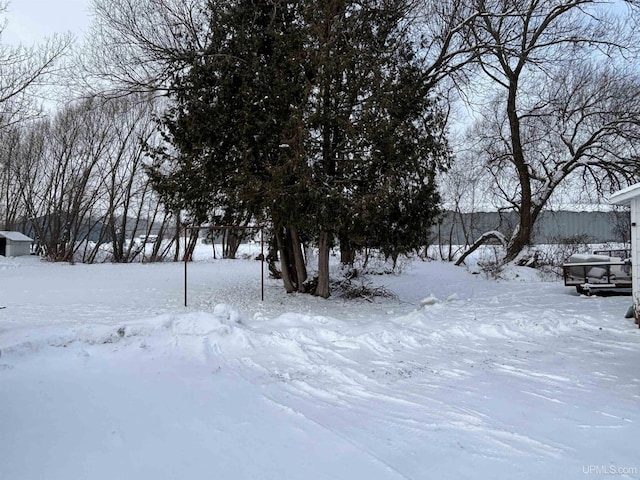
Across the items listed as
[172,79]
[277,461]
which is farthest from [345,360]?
[172,79]

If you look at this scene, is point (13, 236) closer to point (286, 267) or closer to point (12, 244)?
point (12, 244)

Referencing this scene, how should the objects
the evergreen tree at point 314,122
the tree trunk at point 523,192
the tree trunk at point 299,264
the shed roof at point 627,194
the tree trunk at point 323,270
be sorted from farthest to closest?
the tree trunk at point 523,192
the tree trunk at point 299,264
the tree trunk at point 323,270
the evergreen tree at point 314,122
the shed roof at point 627,194

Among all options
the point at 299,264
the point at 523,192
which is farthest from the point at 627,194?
the point at 523,192

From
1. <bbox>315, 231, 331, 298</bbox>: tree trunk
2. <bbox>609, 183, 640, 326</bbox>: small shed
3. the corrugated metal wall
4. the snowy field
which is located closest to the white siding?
<bbox>609, 183, 640, 326</bbox>: small shed

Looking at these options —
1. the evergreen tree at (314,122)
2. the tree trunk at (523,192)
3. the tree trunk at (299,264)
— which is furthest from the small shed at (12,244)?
the tree trunk at (523,192)

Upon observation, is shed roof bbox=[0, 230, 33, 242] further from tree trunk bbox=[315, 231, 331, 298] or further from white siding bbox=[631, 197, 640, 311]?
white siding bbox=[631, 197, 640, 311]

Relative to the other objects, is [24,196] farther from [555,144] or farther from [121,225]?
[555,144]

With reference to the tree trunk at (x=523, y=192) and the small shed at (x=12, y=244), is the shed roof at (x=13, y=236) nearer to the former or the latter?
the small shed at (x=12, y=244)

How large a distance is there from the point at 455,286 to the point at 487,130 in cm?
959

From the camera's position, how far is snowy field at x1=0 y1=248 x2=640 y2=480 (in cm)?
291

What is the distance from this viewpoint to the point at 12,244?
22656 mm

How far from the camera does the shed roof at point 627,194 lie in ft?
24.6

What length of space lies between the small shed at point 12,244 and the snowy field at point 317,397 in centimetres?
1705

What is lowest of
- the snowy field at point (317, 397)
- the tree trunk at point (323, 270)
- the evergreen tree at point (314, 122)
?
the snowy field at point (317, 397)
